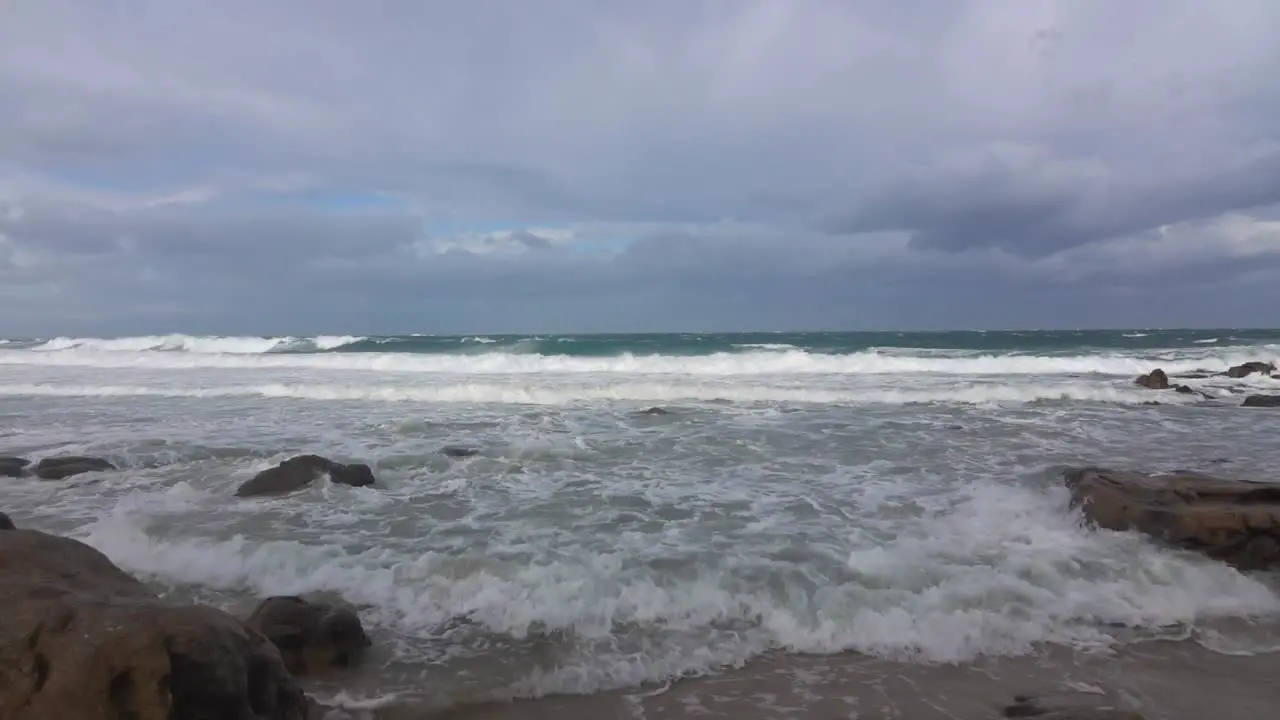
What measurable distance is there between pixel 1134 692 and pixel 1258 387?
22.7 metres

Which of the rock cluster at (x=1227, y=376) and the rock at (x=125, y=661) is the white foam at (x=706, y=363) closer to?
the rock cluster at (x=1227, y=376)

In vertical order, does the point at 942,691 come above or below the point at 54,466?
below

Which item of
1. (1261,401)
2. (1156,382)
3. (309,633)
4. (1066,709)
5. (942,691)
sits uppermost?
(1156,382)

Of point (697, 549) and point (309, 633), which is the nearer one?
point (309, 633)

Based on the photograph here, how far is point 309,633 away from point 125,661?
1.68 meters

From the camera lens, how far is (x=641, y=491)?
28.8ft

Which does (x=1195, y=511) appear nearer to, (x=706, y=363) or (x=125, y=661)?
(x=125, y=661)

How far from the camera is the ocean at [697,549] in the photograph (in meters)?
4.50

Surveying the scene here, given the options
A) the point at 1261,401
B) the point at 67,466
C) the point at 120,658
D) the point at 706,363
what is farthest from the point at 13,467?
the point at 706,363

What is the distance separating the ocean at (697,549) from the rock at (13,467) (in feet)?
3.07

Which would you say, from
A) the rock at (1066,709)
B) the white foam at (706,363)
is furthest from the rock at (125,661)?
the white foam at (706,363)

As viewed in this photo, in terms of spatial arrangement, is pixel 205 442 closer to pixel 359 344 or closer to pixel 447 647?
pixel 447 647

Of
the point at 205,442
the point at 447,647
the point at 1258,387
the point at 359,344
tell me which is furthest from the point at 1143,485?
the point at 359,344

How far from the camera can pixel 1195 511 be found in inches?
257
